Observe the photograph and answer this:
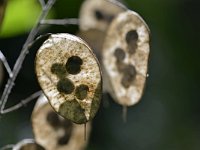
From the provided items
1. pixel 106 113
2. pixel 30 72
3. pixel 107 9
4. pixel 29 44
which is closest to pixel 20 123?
pixel 30 72

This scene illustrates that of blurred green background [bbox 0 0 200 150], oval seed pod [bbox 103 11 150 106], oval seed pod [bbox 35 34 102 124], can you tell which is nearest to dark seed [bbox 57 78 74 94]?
oval seed pod [bbox 35 34 102 124]

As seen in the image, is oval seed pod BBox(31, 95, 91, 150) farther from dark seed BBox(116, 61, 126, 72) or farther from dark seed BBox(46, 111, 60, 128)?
dark seed BBox(116, 61, 126, 72)

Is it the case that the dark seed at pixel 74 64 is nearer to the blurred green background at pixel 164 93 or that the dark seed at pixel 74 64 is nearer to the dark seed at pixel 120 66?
the dark seed at pixel 120 66

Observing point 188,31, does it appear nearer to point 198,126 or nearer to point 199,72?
point 199,72

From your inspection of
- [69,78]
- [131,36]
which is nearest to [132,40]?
[131,36]

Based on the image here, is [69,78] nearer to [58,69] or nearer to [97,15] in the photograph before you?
[58,69]
